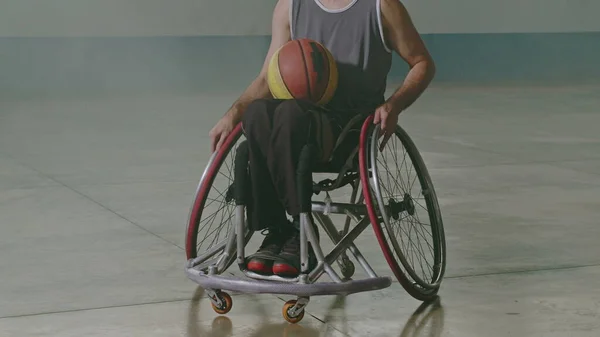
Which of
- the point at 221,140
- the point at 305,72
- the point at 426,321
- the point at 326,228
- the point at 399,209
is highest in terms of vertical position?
the point at 305,72

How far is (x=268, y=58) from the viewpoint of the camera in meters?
4.04

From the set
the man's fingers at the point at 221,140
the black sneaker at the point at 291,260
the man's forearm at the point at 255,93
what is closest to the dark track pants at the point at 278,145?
the black sneaker at the point at 291,260

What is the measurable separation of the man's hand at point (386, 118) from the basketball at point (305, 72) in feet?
0.73

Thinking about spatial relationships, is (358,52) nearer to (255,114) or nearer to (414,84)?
(414,84)

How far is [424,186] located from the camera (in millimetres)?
3992

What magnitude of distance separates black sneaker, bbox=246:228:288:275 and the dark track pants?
0.09m

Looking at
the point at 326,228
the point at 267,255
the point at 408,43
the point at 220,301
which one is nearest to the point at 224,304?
the point at 220,301

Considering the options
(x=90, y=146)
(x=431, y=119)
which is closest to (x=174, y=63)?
(x=431, y=119)

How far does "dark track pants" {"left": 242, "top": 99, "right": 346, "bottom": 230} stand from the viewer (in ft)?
11.6

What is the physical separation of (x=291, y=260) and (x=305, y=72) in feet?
2.07

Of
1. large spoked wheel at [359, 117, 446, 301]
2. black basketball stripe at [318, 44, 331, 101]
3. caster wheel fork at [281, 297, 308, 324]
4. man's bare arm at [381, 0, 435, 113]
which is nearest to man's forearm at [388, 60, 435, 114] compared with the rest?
man's bare arm at [381, 0, 435, 113]

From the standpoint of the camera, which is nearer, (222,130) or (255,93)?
(222,130)

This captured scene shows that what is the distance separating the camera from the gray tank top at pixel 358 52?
12.9 ft

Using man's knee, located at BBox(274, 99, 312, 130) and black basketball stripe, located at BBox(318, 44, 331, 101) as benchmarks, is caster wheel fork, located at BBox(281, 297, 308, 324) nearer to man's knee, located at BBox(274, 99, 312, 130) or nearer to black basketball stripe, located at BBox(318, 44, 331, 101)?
man's knee, located at BBox(274, 99, 312, 130)
